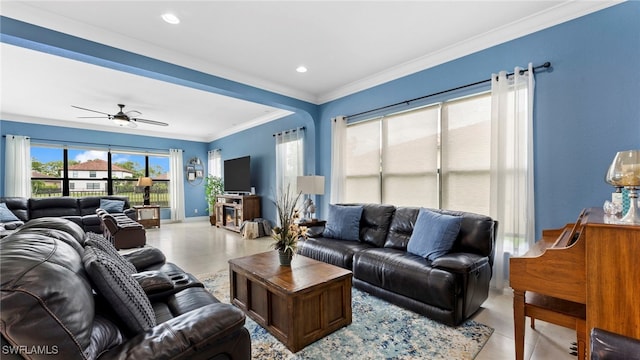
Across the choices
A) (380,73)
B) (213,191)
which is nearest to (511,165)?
(380,73)

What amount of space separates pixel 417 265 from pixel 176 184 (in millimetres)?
8003

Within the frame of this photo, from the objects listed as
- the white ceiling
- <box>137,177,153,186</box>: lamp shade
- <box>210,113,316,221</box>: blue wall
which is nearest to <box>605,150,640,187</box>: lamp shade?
the white ceiling

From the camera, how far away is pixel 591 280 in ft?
4.56

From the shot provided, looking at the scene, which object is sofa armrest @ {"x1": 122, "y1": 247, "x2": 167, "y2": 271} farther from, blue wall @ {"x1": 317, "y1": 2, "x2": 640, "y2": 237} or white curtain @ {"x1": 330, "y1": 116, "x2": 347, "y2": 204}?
blue wall @ {"x1": 317, "y1": 2, "x2": 640, "y2": 237}

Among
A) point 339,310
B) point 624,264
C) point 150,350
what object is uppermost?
point 624,264

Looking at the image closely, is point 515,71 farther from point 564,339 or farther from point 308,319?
point 308,319

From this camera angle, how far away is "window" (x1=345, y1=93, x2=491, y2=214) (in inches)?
124

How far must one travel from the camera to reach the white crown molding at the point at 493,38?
8.00ft

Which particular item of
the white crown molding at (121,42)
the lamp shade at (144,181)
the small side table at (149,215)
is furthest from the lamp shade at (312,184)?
the lamp shade at (144,181)

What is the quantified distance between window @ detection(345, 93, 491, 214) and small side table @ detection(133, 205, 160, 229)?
5840 millimetres

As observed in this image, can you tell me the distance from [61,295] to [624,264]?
2.33 m

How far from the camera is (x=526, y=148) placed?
9.00 feet

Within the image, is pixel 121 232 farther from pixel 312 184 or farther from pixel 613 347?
pixel 613 347

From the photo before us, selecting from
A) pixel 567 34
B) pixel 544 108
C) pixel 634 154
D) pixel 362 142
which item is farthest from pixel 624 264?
pixel 362 142
